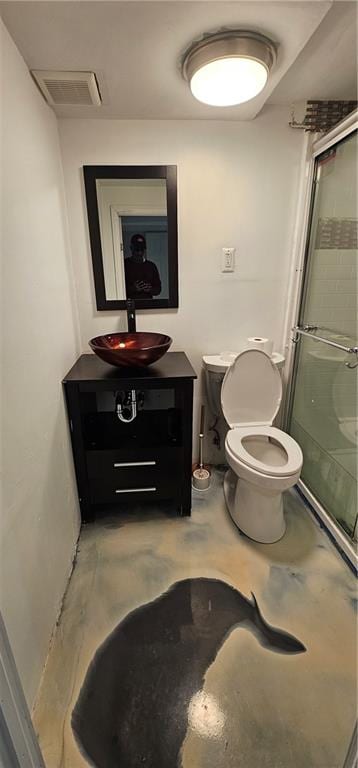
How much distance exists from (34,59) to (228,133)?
95 cm

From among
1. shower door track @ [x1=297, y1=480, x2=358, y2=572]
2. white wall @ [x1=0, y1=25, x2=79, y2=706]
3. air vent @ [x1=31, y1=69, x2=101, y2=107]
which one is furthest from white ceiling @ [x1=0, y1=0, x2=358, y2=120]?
shower door track @ [x1=297, y1=480, x2=358, y2=572]

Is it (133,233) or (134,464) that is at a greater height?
(133,233)

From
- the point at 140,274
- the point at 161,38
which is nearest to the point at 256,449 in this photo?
the point at 140,274

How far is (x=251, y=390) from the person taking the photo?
70.3 inches

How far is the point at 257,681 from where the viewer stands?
1057 millimetres

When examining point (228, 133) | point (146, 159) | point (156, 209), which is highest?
point (228, 133)

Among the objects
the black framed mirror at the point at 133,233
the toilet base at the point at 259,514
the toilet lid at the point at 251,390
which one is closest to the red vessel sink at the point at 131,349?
the black framed mirror at the point at 133,233

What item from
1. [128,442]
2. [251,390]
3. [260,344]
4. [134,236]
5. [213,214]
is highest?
[213,214]

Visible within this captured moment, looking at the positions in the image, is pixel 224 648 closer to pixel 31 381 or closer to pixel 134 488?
pixel 134 488

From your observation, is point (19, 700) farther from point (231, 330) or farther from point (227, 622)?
point (231, 330)

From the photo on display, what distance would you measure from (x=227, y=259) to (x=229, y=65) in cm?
82

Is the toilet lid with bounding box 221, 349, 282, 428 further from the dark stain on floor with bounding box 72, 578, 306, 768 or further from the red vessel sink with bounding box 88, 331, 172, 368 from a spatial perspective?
the dark stain on floor with bounding box 72, 578, 306, 768

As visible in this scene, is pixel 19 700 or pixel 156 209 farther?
pixel 156 209

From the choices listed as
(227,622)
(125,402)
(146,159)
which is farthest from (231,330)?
(227,622)
